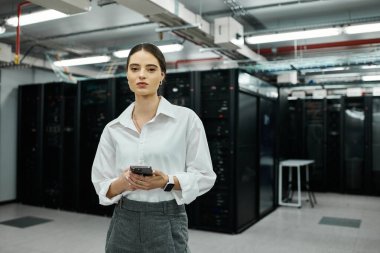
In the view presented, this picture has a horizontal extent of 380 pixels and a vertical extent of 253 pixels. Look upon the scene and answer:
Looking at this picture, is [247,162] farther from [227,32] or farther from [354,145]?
[354,145]

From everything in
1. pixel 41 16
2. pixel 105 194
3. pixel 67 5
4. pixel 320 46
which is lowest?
pixel 105 194

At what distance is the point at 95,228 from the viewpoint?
5.08m

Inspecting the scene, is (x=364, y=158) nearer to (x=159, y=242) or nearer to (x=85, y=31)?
(x=85, y=31)

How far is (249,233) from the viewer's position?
15.8 ft

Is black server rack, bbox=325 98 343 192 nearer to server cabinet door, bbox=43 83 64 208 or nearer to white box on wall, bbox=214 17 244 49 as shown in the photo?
white box on wall, bbox=214 17 244 49

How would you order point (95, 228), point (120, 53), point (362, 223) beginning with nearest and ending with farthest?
point (95, 228)
point (362, 223)
point (120, 53)

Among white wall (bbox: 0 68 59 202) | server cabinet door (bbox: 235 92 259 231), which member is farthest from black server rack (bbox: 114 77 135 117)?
white wall (bbox: 0 68 59 202)

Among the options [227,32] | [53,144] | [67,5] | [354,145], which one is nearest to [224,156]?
[227,32]

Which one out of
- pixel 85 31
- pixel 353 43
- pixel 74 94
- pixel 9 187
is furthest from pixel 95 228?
pixel 353 43

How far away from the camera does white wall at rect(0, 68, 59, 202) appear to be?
6945mm

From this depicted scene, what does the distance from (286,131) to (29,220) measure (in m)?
4.97

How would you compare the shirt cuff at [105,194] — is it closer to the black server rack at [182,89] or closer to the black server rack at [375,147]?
the black server rack at [182,89]

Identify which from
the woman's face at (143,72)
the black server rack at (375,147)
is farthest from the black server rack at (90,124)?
the black server rack at (375,147)

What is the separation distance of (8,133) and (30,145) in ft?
2.02
